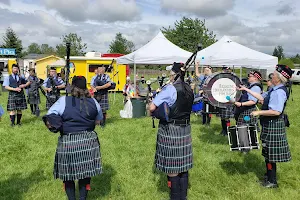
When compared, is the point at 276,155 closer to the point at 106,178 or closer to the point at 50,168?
the point at 106,178

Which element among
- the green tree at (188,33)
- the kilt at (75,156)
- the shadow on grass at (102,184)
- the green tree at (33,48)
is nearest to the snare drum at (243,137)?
the shadow on grass at (102,184)

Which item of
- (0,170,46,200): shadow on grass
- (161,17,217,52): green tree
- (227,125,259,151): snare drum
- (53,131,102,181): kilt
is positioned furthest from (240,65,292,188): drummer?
(161,17,217,52): green tree

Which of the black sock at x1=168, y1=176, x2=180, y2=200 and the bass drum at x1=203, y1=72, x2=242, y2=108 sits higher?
the bass drum at x1=203, y1=72, x2=242, y2=108

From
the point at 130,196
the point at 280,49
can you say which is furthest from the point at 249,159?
the point at 280,49

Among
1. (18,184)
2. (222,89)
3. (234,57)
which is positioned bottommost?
(18,184)

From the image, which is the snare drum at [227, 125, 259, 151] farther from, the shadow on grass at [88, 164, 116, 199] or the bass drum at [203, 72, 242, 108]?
the shadow on grass at [88, 164, 116, 199]

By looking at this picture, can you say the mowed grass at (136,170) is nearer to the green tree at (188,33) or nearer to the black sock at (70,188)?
the black sock at (70,188)

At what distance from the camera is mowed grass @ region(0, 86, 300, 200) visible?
148 inches

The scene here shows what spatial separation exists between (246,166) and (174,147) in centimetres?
212

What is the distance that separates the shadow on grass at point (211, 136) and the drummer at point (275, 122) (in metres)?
2.21

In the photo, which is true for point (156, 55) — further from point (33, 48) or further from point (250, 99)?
point (33, 48)

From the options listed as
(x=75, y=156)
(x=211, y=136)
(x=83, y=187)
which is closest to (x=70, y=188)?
(x=83, y=187)

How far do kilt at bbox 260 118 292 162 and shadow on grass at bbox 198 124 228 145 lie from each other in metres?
2.31

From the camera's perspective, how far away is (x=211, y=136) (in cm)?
661
